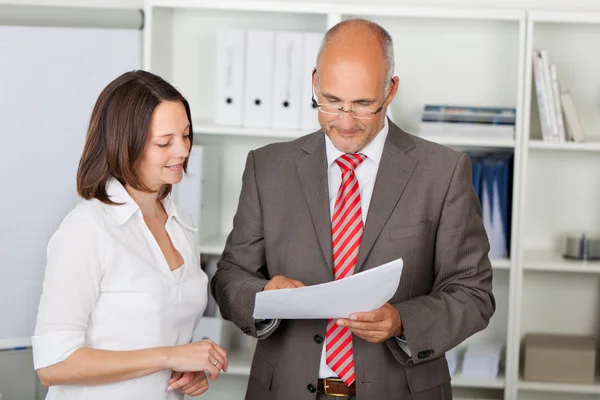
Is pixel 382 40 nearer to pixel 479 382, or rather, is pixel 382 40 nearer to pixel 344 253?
pixel 344 253

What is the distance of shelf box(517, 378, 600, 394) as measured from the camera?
11.0ft

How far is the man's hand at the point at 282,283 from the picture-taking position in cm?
189

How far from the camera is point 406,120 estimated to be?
3656 mm

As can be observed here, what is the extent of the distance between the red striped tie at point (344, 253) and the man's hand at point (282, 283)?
142mm

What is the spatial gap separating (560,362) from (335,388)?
1730 mm

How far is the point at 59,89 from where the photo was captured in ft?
10.4

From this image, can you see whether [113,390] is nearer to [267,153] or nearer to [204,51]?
[267,153]

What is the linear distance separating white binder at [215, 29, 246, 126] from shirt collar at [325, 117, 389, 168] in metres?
Answer: 1.39

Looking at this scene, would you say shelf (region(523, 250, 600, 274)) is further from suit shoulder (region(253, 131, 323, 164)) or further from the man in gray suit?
suit shoulder (region(253, 131, 323, 164))

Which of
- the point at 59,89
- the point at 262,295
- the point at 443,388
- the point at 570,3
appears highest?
the point at 570,3

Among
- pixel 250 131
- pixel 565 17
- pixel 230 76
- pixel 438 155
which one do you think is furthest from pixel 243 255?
pixel 565 17

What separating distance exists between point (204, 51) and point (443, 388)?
6.95ft

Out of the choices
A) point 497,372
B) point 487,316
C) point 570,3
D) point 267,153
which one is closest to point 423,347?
point 487,316

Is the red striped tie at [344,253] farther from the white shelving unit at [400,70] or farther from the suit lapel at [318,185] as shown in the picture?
the white shelving unit at [400,70]
